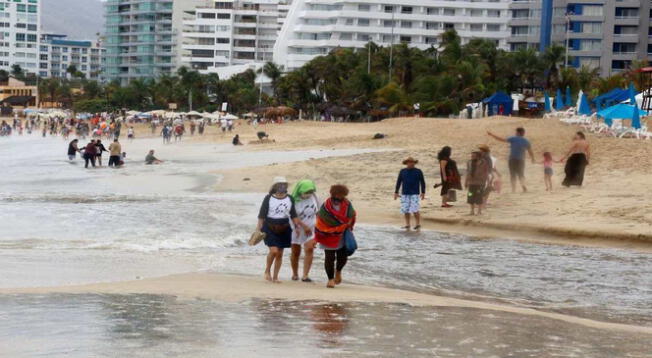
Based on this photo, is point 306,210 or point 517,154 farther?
point 517,154

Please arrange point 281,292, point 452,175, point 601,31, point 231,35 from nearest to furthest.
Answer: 1. point 281,292
2. point 452,175
3. point 601,31
4. point 231,35

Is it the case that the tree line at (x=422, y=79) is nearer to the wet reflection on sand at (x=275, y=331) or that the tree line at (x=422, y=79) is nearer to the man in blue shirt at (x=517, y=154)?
the man in blue shirt at (x=517, y=154)

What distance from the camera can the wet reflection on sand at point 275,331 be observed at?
8.18m

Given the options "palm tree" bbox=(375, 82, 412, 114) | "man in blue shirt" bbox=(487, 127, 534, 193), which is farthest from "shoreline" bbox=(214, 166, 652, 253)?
"palm tree" bbox=(375, 82, 412, 114)

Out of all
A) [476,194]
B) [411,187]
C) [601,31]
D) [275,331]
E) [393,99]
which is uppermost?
[601,31]

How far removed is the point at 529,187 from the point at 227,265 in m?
11.8

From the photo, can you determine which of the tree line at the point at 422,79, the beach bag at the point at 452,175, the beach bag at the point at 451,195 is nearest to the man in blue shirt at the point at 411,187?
the beach bag at the point at 452,175

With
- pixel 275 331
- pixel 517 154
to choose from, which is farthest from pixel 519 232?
pixel 275 331

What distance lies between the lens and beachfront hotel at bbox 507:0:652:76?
97.6 metres

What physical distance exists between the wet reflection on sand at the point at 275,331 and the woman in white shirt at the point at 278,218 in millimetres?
1582

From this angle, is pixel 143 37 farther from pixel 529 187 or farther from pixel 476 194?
pixel 476 194

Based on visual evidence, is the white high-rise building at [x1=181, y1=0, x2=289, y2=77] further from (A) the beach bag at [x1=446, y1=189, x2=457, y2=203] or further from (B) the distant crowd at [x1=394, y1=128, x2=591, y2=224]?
(A) the beach bag at [x1=446, y1=189, x2=457, y2=203]

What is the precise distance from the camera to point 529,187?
82.0 feet

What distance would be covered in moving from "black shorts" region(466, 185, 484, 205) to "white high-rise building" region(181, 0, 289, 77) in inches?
5406
